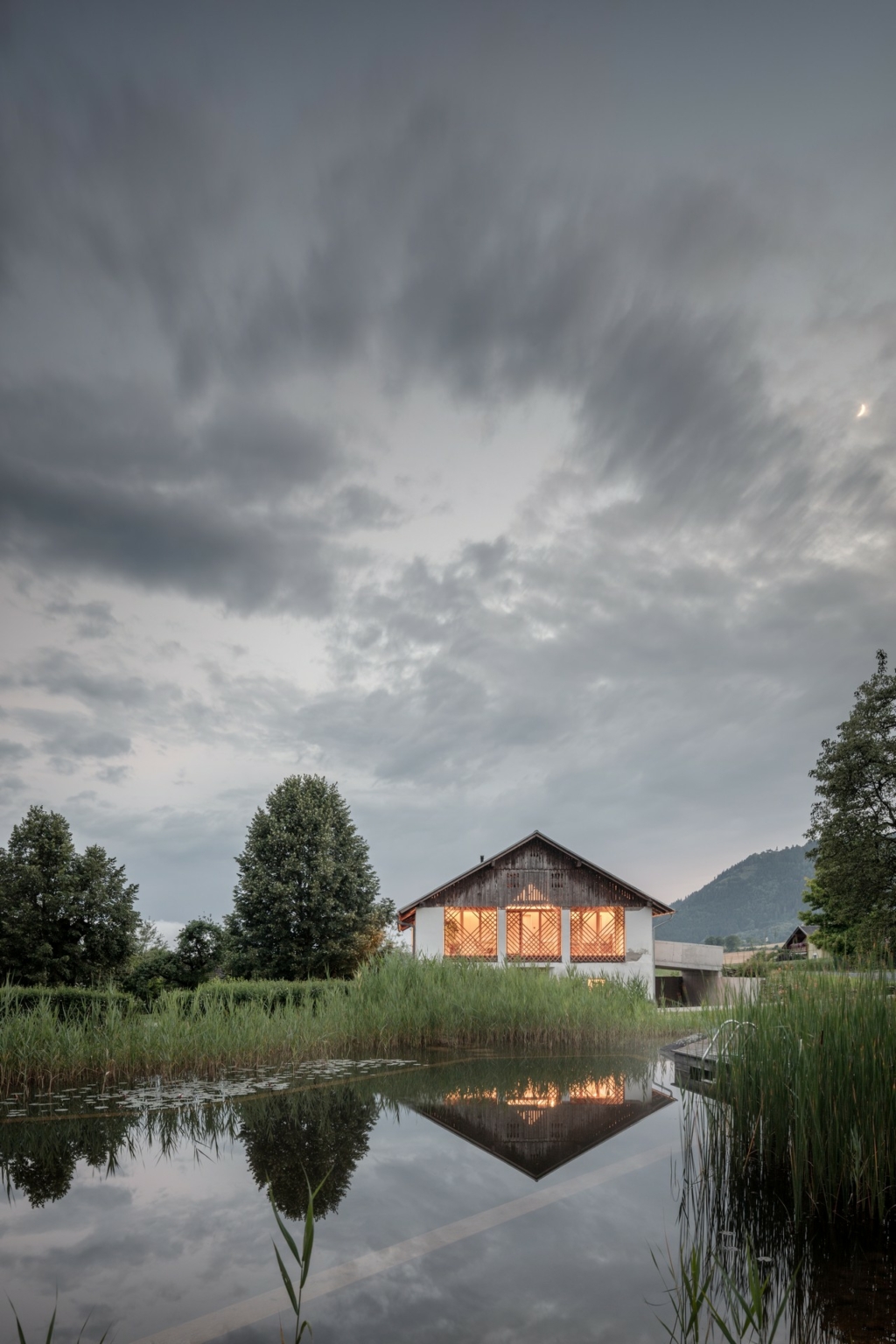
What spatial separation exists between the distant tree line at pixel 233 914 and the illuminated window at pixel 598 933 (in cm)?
832

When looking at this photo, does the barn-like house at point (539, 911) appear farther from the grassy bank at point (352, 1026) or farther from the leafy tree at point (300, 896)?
the grassy bank at point (352, 1026)

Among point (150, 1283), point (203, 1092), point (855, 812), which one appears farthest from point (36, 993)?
point (855, 812)

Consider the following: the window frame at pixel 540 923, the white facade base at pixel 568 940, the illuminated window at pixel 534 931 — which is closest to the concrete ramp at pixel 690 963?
the white facade base at pixel 568 940

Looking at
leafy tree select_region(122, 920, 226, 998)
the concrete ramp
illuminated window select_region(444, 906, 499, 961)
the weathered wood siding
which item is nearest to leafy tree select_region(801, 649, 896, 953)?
the concrete ramp

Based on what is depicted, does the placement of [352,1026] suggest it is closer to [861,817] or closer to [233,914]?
[233,914]

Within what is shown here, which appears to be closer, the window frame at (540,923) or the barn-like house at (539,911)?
the barn-like house at (539,911)

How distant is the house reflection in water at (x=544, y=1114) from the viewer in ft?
21.9

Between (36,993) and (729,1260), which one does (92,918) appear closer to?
(36,993)

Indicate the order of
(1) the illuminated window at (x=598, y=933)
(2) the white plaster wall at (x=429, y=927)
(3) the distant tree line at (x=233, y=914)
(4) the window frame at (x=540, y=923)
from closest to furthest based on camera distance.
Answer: (3) the distant tree line at (x=233, y=914) < (1) the illuminated window at (x=598, y=933) < (4) the window frame at (x=540, y=923) < (2) the white plaster wall at (x=429, y=927)

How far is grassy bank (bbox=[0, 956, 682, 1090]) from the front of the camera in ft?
31.8

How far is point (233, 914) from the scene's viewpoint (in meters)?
32.3

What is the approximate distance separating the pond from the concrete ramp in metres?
23.6

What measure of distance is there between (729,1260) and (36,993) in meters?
13.8

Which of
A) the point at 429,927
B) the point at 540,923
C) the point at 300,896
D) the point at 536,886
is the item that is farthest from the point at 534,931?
the point at 300,896
